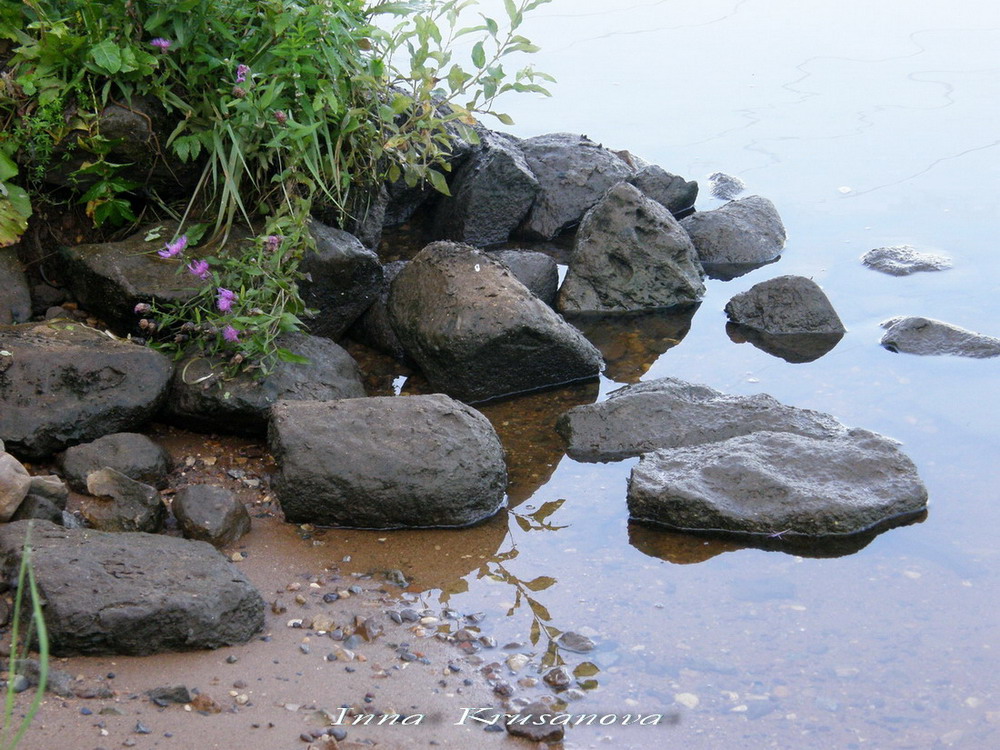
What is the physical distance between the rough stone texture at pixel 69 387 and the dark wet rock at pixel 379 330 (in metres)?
1.34

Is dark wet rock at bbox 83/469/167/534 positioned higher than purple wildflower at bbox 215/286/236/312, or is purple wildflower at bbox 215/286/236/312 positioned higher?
purple wildflower at bbox 215/286/236/312

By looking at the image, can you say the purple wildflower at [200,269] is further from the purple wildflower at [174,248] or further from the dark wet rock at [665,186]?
the dark wet rock at [665,186]

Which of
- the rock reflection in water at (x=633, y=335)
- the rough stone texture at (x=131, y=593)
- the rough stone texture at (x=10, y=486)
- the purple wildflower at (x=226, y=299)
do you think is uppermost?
the purple wildflower at (x=226, y=299)

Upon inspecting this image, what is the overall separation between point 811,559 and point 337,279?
2640mm

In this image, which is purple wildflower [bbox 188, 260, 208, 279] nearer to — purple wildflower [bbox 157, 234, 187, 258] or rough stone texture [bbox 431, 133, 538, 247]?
purple wildflower [bbox 157, 234, 187, 258]

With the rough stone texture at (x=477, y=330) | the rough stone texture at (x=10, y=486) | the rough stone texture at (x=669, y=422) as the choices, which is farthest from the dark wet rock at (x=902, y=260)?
the rough stone texture at (x=10, y=486)

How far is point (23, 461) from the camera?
4.37 meters

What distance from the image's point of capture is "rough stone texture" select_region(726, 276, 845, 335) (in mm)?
6148

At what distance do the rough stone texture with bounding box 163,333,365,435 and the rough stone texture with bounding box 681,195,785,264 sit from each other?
10.4ft

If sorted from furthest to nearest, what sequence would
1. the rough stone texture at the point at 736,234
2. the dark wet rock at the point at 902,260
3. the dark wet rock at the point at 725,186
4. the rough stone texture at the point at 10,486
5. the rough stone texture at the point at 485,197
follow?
the dark wet rock at the point at 725,186 → the rough stone texture at the point at 736,234 → the rough stone texture at the point at 485,197 → the dark wet rock at the point at 902,260 → the rough stone texture at the point at 10,486

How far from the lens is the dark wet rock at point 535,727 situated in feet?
10.5

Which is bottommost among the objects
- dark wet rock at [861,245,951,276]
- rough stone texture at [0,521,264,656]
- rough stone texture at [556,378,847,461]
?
dark wet rock at [861,245,951,276]

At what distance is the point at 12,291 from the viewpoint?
488cm

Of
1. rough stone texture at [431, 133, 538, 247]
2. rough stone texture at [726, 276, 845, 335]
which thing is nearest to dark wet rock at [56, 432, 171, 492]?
rough stone texture at [431, 133, 538, 247]
